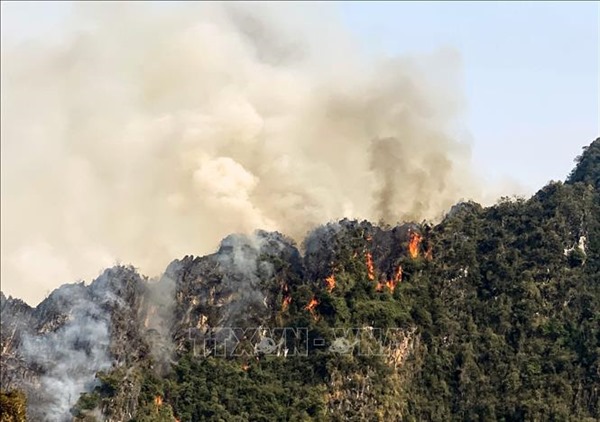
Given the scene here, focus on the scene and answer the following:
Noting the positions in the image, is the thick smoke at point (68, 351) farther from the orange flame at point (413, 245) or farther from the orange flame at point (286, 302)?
the orange flame at point (413, 245)

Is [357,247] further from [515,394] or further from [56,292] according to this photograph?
[56,292]

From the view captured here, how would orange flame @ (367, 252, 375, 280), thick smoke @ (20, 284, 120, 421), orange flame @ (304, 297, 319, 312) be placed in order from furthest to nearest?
1. orange flame @ (367, 252, 375, 280)
2. orange flame @ (304, 297, 319, 312)
3. thick smoke @ (20, 284, 120, 421)

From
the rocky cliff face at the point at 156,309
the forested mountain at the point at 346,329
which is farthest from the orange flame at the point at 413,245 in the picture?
the rocky cliff face at the point at 156,309

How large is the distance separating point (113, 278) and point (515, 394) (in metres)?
29.8

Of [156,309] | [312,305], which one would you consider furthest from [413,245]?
[156,309]

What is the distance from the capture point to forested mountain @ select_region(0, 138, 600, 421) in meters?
68.4

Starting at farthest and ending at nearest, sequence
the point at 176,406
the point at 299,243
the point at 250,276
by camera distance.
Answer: the point at 299,243
the point at 250,276
the point at 176,406

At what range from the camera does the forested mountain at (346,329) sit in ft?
224

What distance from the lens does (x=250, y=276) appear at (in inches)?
2982

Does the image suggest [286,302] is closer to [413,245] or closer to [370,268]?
[370,268]

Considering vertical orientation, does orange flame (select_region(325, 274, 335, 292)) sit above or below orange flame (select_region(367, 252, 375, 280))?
below

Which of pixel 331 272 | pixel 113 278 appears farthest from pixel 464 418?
pixel 113 278

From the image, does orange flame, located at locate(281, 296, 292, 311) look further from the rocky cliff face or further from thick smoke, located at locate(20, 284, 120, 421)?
thick smoke, located at locate(20, 284, 120, 421)

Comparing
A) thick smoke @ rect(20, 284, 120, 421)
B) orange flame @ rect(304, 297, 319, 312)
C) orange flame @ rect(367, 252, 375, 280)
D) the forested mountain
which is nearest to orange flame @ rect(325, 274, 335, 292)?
the forested mountain
